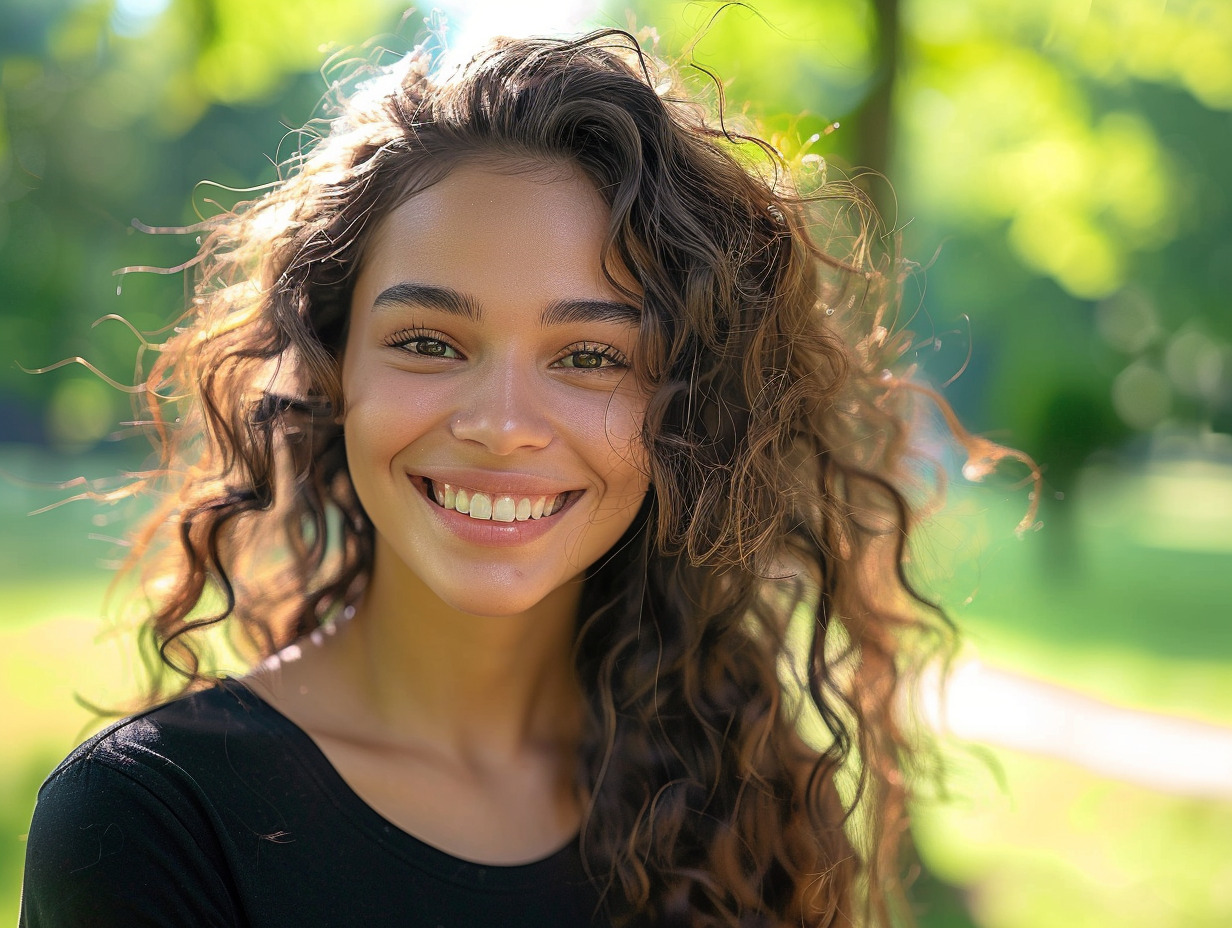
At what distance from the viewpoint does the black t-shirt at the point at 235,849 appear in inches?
69.7

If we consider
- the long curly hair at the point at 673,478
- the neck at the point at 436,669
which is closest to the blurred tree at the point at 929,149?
the long curly hair at the point at 673,478

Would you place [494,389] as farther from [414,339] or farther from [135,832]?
[135,832]

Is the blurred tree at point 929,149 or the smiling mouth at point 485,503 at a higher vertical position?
the blurred tree at point 929,149

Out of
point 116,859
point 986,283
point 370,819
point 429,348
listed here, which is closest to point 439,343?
point 429,348

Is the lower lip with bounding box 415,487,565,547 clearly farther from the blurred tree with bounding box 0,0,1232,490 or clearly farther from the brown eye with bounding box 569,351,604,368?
→ the blurred tree with bounding box 0,0,1232,490

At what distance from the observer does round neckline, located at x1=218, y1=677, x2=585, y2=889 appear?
1997mm

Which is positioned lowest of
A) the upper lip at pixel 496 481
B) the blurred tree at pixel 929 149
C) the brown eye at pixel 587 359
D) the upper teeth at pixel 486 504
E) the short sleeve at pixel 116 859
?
the short sleeve at pixel 116 859

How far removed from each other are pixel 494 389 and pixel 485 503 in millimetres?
195

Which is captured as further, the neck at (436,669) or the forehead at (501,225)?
the neck at (436,669)

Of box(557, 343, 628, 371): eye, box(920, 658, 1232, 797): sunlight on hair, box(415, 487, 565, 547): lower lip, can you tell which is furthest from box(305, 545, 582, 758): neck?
box(920, 658, 1232, 797): sunlight on hair

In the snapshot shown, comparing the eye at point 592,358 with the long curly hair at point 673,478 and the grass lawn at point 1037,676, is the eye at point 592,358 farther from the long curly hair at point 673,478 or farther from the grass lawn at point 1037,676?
the grass lawn at point 1037,676

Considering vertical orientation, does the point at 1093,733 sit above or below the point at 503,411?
below

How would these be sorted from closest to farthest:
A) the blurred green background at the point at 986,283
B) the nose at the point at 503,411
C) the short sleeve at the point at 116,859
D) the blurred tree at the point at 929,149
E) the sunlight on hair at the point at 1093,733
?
1. the short sleeve at the point at 116,859
2. the nose at the point at 503,411
3. the blurred green background at the point at 986,283
4. the blurred tree at the point at 929,149
5. the sunlight on hair at the point at 1093,733

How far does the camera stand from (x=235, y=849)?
1874mm
